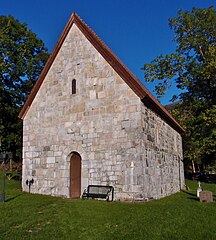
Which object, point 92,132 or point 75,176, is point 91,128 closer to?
point 92,132

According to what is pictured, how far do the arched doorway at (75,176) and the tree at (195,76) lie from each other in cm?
1176

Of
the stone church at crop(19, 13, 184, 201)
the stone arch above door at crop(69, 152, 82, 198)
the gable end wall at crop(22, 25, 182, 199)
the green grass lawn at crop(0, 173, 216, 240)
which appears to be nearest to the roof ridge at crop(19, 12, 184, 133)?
the stone church at crop(19, 13, 184, 201)

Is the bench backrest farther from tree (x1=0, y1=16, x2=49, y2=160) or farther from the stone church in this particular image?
tree (x1=0, y1=16, x2=49, y2=160)

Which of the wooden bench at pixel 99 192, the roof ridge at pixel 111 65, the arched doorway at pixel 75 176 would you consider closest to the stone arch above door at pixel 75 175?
the arched doorway at pixel 75 176

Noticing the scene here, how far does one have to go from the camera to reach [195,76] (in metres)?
24.6

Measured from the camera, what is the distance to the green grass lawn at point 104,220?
276 inches

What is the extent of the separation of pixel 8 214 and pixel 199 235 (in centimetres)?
641

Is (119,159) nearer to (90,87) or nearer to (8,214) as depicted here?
(90,87)

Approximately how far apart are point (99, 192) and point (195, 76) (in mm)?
16738

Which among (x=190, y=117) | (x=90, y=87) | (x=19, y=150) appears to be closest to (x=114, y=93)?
(x=90, y=87)

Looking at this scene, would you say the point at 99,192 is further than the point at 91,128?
No

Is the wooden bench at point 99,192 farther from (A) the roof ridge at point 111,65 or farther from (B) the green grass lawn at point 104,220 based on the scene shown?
(A) the roof ridge at point 111,65

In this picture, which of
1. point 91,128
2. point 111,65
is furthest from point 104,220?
point 111,65

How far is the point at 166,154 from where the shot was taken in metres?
15.5
